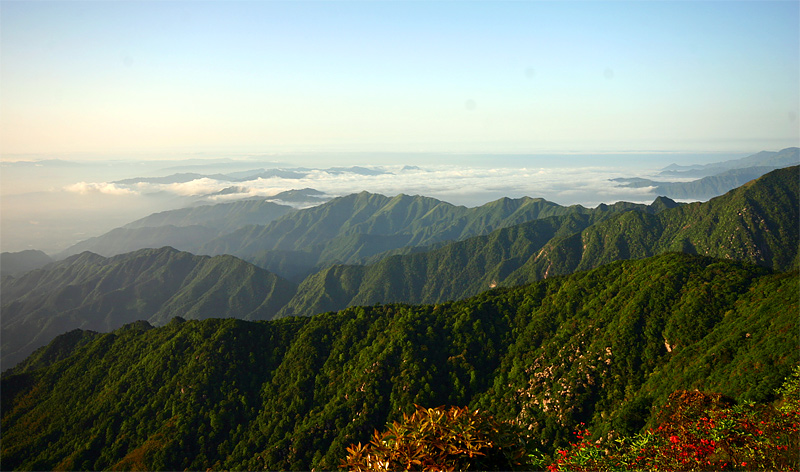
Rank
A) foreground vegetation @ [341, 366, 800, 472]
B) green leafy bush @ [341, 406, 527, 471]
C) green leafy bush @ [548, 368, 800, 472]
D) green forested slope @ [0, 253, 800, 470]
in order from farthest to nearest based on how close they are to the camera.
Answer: green forested slope @ [0, 253, 800, 470]
green leafy bush @ [548, 368, 800, 472]
foreground vegetation @ [341, 366, 800, 472]
green leafy bush @ [341, 406, 527, 471]

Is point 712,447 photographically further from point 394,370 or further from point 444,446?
point 394,370

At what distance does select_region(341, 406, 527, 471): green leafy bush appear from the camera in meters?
11.7

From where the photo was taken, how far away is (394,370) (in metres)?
116

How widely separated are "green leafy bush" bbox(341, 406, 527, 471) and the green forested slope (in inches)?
2600

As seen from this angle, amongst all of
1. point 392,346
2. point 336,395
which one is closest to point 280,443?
point 336,395

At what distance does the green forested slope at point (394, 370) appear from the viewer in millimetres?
84625

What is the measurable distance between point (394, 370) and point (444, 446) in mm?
109208

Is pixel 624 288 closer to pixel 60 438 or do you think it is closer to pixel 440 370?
pixel 440 370

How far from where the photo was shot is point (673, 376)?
76.0 metres

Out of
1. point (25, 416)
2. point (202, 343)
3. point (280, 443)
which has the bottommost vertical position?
point (25, 416)

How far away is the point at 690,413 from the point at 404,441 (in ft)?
69.2

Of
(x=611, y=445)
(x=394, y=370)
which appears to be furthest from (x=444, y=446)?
(x=394, y=370)

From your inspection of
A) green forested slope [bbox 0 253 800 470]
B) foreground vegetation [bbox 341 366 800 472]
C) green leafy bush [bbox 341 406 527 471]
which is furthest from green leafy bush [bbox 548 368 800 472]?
green forested slope [bbox 0 253 800 470]

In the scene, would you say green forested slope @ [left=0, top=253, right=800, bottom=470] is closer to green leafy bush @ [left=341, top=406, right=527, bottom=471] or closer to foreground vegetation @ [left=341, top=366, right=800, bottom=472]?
foreground vegetation @ [left=341, top=366, right=800, bottom=472]
